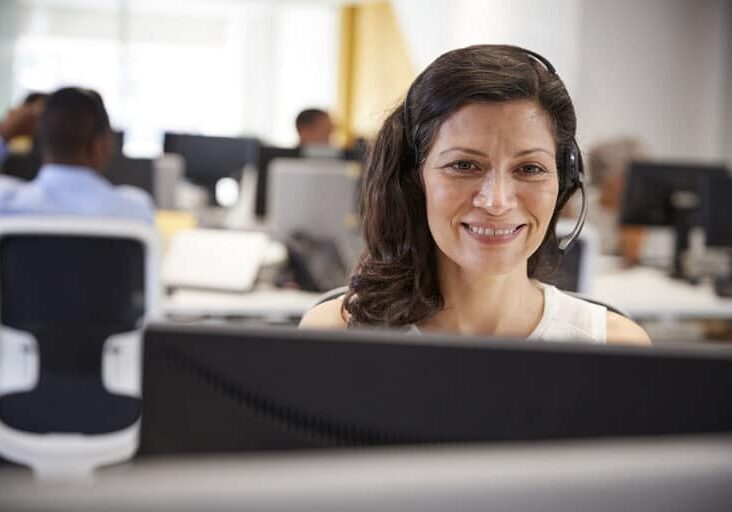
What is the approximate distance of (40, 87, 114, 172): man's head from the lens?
2.88m

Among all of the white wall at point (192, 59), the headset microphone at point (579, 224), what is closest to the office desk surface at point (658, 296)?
the headset microphone at point (579, 224)

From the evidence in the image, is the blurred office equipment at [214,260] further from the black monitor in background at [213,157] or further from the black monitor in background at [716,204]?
the black monitor in background at [213,157]

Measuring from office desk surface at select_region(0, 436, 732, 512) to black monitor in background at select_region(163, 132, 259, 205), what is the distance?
211 inches

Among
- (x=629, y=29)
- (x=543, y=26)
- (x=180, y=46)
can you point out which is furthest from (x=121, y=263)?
(x=180, y=46)

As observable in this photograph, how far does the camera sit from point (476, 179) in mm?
1248

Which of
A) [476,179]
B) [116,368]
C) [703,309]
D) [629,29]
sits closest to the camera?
[476,179]

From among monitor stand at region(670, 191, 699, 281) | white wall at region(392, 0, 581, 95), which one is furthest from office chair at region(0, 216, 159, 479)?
white wall at region(392, 0, 581, 95)

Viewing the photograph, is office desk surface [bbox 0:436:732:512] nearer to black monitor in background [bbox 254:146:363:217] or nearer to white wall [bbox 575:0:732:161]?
black monitor in background [bbox 254:146:363:217]

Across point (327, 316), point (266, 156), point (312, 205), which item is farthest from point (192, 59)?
point (327, 316)

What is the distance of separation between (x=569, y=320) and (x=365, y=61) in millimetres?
10179

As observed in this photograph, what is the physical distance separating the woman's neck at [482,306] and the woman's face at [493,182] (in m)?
0.07

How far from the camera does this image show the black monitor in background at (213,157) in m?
5.70

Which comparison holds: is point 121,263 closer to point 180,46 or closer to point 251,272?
point 251,272

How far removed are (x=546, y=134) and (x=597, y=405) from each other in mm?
666
